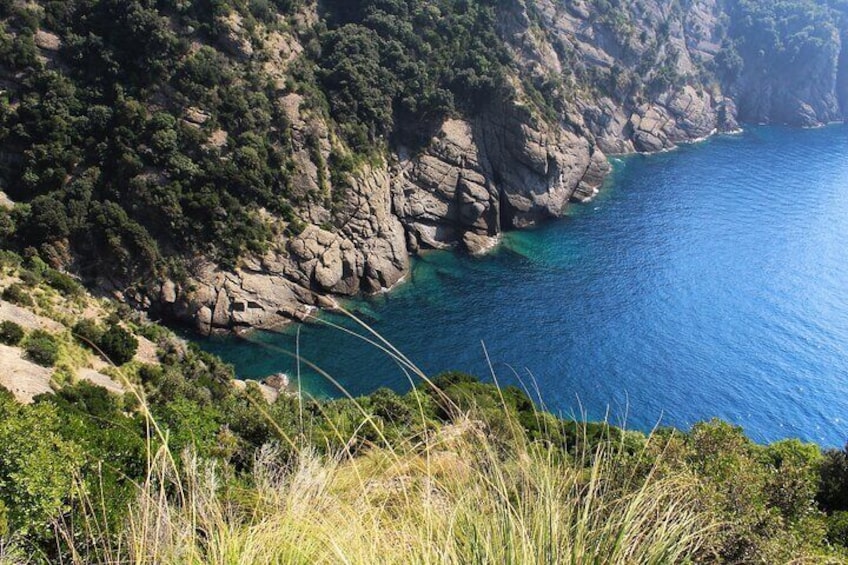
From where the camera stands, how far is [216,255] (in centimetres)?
4775

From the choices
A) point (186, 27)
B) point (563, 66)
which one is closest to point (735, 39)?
point (563, 66)

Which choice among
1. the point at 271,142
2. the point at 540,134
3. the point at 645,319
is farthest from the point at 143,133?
the point at 645,319

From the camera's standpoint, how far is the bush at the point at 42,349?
2650cm

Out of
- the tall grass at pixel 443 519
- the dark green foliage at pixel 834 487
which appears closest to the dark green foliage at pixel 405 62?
the dark green foliage at pixel 834 487

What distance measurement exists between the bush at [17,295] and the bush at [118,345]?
4426 millimetres

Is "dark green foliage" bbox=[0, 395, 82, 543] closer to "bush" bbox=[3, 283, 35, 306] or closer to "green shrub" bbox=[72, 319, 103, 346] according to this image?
"green shrub" bbox=[72, 319, 103, 346]

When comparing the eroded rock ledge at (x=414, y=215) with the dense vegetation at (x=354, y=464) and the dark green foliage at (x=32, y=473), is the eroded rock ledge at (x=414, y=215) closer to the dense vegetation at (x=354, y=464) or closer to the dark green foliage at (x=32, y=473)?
the dense vegetation at (x=354, y=464)

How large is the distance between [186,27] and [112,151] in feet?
45.9

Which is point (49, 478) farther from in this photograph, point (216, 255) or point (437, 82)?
point (437, 82)

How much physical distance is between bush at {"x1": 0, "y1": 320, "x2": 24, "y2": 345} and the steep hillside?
1686 centimetres

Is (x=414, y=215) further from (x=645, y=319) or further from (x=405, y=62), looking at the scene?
(x=645, y=319)

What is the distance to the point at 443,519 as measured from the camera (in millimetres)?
4039

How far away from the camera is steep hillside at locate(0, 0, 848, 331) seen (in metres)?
45.3

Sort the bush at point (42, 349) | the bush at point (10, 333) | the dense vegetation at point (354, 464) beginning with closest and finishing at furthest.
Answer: the dense vegetation at point (354, 464) < the bush at point (42, 349) < the bush at point (10, 333)
